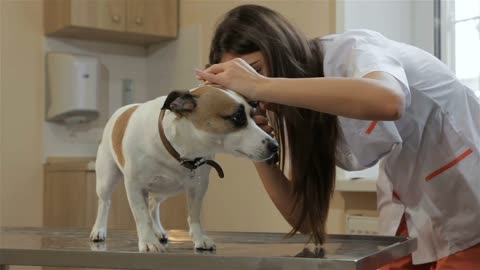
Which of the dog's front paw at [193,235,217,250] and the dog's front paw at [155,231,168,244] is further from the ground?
the dog's front paw at [193,235,217,250]

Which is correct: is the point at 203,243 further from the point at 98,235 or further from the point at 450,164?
the point at 450,164

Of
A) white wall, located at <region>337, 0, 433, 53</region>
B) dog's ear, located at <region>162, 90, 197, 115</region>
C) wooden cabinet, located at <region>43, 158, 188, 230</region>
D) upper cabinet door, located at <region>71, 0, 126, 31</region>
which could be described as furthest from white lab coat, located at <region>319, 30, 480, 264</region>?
upper cabinet door, located at <region>71, 0, 126, 31</region>

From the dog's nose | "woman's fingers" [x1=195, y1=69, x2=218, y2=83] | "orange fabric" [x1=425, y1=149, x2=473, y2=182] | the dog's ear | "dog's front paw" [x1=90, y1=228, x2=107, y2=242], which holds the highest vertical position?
"woman's fingers" [x1=195, y1=69, x2=218, y2=83]

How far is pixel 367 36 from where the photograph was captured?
Answer: 1142mm

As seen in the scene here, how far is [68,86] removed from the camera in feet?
9.29

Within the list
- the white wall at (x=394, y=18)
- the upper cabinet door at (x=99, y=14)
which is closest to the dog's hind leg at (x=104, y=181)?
the white wall at (x=394, y=18)

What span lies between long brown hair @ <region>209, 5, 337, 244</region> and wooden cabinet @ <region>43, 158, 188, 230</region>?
4.95 feet

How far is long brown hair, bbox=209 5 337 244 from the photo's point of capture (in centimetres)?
116

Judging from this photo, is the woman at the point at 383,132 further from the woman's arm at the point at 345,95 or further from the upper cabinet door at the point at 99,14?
the upper cabinet door at the point at 99,14

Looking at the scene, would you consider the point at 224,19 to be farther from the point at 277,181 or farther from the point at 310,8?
the point at 310,8

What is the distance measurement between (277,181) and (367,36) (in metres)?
0.40

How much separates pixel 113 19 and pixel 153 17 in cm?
20

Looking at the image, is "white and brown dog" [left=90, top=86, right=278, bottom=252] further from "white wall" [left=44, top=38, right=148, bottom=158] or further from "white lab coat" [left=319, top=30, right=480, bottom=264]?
"white wall" [left=44, top=38, right=148, bottom=158]

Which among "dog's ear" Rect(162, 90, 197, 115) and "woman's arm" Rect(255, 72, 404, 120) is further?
"dog's ear" Rect(162, 90, 197, 115)
